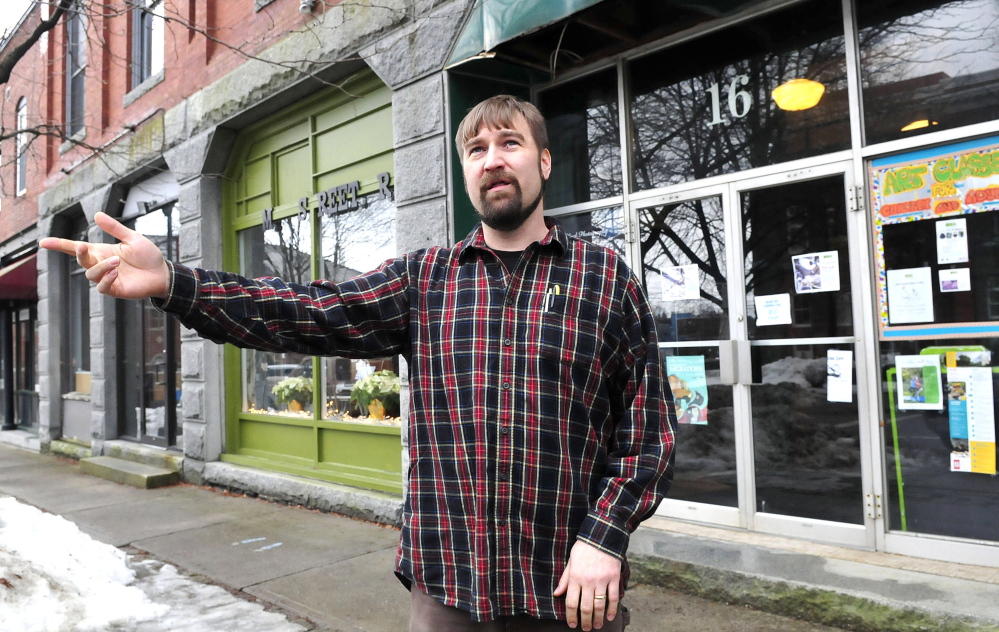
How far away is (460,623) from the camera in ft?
6.26

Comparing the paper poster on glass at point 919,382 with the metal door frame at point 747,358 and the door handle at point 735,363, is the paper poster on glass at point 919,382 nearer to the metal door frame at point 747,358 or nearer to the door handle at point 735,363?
the metal door frame at point 747,358

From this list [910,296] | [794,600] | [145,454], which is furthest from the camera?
[145,454]

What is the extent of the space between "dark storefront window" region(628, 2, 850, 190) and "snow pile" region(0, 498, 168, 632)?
466cm

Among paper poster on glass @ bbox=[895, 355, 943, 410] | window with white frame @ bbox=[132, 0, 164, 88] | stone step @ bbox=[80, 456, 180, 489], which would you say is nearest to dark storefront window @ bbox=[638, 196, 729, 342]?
paper poster on glass @ bbox=[895, 355, 943, 410]

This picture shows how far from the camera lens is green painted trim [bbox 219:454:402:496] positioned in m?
7.00

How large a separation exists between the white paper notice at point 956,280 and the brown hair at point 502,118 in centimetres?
345

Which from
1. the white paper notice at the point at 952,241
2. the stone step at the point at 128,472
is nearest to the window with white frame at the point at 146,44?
the stone step at the point at 128,472

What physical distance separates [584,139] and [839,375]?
2.79 m

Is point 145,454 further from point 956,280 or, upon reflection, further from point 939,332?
point 956,280

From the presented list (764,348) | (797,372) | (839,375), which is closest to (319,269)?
(764,348)

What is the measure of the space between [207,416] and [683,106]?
256 inches

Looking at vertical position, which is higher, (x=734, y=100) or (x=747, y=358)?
(x=734, y=100)

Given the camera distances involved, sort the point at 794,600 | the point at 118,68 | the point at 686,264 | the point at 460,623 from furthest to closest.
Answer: the point at 118,68 → the point at 686,264 → the point at 794,600 → the point at 460,623

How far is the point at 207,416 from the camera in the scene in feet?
29.5
